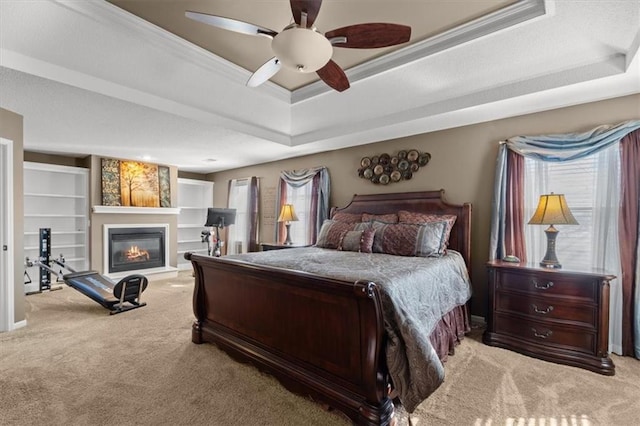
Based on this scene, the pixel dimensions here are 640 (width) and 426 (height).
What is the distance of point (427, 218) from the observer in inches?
139

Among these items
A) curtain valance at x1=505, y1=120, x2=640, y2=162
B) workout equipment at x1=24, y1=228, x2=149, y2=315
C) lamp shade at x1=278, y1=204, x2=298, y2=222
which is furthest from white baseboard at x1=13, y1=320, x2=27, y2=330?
curtain valance at x1=505, y1=120, x2=640, y2=162

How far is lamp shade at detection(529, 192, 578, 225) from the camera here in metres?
2.64

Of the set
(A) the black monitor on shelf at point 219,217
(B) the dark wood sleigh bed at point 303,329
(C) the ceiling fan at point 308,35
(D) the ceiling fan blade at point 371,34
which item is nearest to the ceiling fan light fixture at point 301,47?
(C) the ceiling fan at point 308,35

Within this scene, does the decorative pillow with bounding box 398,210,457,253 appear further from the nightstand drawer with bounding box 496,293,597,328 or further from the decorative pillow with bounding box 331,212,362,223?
the nightstand drawer with bounding box 496,293,597,328

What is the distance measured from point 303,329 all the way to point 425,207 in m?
2.42

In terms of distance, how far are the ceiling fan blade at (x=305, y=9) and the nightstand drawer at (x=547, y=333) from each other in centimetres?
296

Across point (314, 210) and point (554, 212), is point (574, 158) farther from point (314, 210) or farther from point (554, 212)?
point (314, 210)

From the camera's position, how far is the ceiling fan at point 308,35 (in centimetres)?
171

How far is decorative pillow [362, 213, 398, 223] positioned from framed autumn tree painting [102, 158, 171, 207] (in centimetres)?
451

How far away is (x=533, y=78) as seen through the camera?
2.77 meters

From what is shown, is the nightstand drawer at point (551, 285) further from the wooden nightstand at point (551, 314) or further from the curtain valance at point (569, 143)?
the curtain valance at point (569, 143)

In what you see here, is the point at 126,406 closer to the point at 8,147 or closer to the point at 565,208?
the point at 8,147

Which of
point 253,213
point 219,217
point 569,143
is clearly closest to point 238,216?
point 253,213

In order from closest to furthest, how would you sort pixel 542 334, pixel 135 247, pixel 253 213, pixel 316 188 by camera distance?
pixel 542 334
pixel 316 188
pixel 135 247
pixel 253 213
